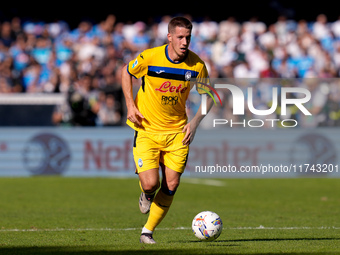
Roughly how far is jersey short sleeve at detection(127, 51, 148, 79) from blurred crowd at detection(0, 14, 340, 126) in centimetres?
1006

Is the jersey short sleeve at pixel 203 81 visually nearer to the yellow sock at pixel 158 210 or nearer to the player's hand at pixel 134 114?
the player's hand at pixel 134 114

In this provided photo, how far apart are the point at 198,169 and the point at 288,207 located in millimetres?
5540

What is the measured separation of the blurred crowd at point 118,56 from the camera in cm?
1825

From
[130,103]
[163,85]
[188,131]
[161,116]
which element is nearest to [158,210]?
[188,131]

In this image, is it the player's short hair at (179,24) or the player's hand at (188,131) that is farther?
the player's hand at (188,131)

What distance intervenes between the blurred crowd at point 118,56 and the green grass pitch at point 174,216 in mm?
2067

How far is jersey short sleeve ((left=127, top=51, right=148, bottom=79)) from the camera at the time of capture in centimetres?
792

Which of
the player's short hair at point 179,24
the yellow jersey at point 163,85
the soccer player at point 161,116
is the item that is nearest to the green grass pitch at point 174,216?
the soccer player at point 161,116

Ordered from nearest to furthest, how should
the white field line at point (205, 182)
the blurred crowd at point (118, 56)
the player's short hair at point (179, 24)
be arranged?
the player's short hair at point (179, 24) < the white field line at point (205, 182) < the blurred crowd at point (118, 56)

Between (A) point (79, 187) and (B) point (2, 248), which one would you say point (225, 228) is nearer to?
(B) point (2, 248)

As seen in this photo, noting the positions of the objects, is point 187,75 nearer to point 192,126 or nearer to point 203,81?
point 203,81

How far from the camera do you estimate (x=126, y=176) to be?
707 inches

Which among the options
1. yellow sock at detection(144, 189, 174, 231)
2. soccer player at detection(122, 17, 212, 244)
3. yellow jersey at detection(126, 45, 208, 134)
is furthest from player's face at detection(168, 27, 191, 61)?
yellow sock at detection(144, 189, 174, 231)

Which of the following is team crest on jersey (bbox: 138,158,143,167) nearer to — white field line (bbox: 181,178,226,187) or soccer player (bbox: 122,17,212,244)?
soccer player (bbox: 122,17,212,244)
